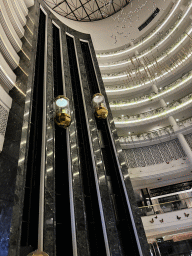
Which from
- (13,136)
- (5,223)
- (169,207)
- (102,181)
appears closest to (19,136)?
(13,136)

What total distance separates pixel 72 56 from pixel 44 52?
83.5 inches

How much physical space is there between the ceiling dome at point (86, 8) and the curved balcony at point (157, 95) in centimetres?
1135

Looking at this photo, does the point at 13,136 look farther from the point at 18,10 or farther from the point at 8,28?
the point at 18,10

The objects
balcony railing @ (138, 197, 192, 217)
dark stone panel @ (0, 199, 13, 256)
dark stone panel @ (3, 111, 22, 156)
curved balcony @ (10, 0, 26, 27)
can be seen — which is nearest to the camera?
dark stone panel @ (0, 199, 13, 256)

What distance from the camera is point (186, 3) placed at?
15.8 m

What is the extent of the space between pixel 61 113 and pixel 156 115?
1054cm

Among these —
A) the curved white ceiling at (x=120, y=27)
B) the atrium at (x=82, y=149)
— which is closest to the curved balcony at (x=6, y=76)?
the atrium at (x=82, y=149)

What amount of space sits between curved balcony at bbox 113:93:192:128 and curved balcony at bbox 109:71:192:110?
1.16 m

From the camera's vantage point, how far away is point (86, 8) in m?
18.0

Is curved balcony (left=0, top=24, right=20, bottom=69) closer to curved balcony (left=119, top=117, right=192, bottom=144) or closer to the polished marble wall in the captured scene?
the polished marble wall

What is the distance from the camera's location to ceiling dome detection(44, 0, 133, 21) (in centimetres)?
1705

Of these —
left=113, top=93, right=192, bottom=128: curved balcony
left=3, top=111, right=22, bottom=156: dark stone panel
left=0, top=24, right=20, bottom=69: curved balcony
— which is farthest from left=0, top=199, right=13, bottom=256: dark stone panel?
left=113, top=93, right=192, bottom=128: curved balcony

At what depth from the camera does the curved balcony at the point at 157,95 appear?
13422 mm

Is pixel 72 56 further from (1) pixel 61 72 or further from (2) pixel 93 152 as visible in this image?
(2) pixel 93 152
